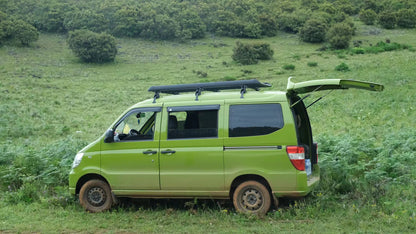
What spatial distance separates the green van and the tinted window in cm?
2

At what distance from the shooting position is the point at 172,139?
25.6 ft

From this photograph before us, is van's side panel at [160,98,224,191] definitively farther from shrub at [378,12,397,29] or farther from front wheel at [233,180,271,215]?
shrub at [378,12,397,29]

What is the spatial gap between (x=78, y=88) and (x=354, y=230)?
41.8 metres

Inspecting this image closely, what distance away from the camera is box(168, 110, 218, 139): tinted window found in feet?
25.1

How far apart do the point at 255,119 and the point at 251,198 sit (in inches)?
53.4

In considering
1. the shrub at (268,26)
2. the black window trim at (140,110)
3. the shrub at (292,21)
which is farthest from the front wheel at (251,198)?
the shrub at (292,21)

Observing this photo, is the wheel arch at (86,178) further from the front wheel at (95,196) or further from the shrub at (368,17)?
the shrub at (368,17)

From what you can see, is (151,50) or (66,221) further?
(151,50)

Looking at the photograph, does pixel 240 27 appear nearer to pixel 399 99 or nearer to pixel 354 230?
pixel 399 99

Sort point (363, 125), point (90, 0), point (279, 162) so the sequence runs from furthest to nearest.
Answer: point (90, 0) < point (363, 125) < point (279, 162)

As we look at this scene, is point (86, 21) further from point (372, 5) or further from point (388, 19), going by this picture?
point (372, 5)

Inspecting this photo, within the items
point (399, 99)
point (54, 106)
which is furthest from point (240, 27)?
point (399, 99)

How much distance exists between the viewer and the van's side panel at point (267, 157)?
7.14 m

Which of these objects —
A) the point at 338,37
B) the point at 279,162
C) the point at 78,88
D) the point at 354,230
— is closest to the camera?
the point at 354,230
